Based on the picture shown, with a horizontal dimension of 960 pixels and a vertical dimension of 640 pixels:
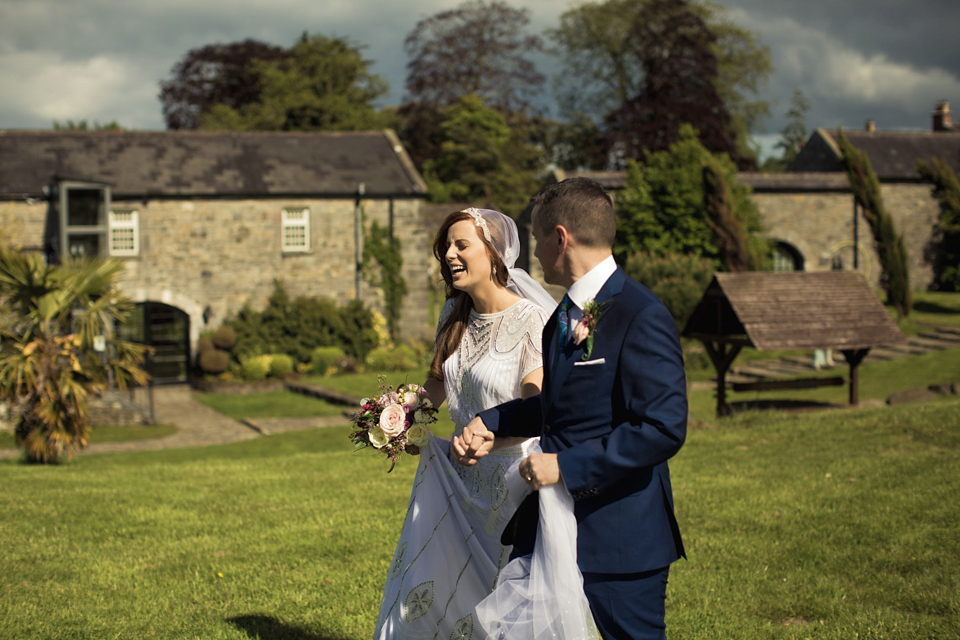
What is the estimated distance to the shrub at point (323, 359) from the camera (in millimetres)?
25078

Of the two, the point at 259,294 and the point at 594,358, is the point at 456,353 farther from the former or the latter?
the point at 259,294

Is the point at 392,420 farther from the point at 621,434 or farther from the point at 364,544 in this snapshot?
the point at 364,544

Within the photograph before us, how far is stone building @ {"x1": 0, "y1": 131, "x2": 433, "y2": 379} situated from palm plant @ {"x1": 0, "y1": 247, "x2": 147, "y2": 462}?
44.1 ft

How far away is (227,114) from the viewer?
3984 cm

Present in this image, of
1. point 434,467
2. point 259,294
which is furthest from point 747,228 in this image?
point 434,467

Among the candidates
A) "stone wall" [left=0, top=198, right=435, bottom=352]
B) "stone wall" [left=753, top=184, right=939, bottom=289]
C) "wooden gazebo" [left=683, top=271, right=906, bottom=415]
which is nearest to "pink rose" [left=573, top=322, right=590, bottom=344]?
"wooden gazebo" [left=683, top=271, right=906, bottom=415]

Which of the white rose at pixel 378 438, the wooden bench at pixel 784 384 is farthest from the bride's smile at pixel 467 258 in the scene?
the wooden bench at pixel 784 384

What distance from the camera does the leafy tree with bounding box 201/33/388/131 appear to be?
38938 mm

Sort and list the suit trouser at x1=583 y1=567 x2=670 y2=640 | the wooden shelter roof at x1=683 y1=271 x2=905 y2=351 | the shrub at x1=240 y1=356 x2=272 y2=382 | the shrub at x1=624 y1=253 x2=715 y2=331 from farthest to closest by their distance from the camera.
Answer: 1. the shrub at x1=240 y1=356 x2=272 y2=382
2. the shrub at x1=624 y1=253 x2=715 y2=331
3. the wooden shelter roof at x1=683 y1=271 x2=905 y2=351
4. the suit trouser at x1=583 y1=567 x2=670 y2=640

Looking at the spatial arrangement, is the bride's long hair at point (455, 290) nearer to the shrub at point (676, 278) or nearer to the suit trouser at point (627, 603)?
the suit trouser at point (627, 603)

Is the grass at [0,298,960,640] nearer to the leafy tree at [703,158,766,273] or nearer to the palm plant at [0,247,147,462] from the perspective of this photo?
the palm plant at [0,247,147,462]

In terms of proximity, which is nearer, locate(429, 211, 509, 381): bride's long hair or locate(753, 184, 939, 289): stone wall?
locate(429, 211, 509, 381): bride's long hair

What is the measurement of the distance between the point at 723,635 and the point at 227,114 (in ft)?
129

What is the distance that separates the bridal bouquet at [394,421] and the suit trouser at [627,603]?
1.24 metres
